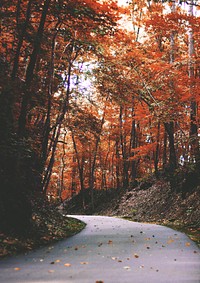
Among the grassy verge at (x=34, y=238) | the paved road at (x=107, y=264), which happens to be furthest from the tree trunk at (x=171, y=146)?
the paved road at (x=107, y=264)

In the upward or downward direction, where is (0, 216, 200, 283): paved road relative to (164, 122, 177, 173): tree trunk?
downward

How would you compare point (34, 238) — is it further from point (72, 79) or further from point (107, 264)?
point (72, 79)

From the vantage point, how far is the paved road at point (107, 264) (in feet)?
15.9

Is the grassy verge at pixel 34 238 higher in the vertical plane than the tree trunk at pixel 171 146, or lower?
lower

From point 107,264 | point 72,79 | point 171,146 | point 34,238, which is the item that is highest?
point 72,79

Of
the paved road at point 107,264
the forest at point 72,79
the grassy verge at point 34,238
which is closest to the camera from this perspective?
the paved road at point 107,264

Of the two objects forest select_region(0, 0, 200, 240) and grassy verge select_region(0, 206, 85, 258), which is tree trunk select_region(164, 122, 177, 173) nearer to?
forest select_region(0, 0, 200, 240)

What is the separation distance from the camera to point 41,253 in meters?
7.11

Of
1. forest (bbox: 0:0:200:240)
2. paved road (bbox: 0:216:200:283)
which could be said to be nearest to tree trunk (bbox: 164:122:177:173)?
forest (bbox: 0:0:200:240)

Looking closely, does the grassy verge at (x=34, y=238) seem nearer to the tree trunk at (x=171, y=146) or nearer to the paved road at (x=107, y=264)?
the paved road at (x=107, y=264)

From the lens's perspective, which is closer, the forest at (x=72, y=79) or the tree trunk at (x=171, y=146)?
the forest at (x=72, y=79)

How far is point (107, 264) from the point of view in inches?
233

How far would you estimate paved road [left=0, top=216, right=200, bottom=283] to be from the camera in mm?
4852

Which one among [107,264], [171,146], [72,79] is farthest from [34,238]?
[171,146]
